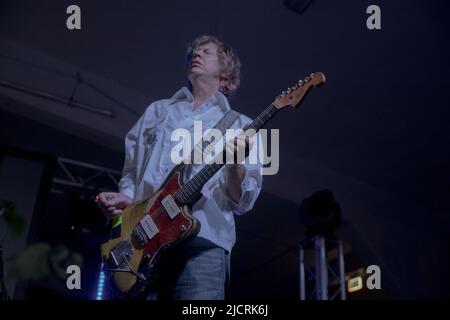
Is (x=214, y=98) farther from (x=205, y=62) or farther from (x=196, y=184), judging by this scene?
(x=196, y=184)

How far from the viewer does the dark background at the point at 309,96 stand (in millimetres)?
3631

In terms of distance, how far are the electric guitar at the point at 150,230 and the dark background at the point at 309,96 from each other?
7.44ft

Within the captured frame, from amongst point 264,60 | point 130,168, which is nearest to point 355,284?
point 264,60

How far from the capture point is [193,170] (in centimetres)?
155

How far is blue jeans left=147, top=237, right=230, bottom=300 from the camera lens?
4.19 feet

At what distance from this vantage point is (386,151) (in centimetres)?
496

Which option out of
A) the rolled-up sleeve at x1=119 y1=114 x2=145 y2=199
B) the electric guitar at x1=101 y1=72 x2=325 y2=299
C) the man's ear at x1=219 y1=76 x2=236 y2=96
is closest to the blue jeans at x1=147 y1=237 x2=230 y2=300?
the electric guitar at x1=101 y1=72 x2=325 y2=299

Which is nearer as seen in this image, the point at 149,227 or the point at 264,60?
the point at 149,227

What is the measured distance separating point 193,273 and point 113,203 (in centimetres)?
40

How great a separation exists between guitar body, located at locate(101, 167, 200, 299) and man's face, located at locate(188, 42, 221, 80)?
0.43 metres

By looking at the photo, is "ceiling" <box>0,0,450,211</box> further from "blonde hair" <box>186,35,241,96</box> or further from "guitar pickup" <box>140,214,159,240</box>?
"guitar pickup" <box>140,214,159,240</box>

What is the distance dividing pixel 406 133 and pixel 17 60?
340 centimetres

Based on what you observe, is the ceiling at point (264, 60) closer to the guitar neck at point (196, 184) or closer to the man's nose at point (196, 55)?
the man's nose at point (196, 55)
